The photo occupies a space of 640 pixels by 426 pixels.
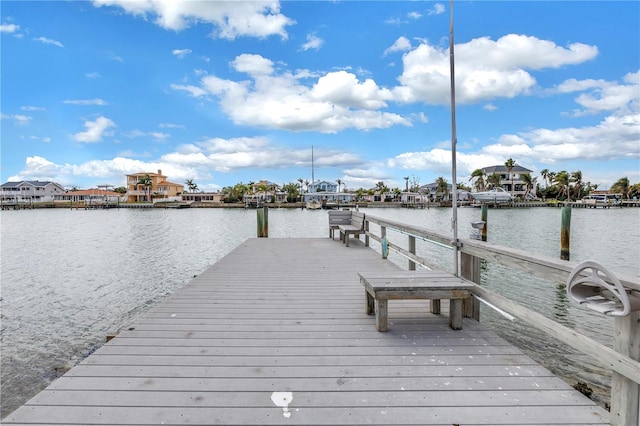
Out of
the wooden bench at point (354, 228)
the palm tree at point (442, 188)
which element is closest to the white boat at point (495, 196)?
the palm tree at point (442, 188)

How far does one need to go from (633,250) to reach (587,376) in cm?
1523

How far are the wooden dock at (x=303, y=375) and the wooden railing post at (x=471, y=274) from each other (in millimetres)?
256

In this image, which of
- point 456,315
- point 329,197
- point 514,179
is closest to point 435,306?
point 456,315

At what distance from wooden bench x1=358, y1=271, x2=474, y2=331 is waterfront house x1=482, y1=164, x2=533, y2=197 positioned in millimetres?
83609

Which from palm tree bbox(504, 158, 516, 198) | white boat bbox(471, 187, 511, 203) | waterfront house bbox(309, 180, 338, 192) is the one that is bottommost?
white boat bbox(471, 187, 511, 203)

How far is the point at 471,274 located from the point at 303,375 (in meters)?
2.07

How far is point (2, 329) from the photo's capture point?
19.9 feet

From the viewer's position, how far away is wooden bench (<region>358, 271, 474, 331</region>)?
2.97 metres

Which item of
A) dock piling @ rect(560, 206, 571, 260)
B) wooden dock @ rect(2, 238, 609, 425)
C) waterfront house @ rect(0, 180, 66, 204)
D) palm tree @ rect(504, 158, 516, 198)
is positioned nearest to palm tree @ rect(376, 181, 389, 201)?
palm tree @ rect(504, 158, 516, 198)

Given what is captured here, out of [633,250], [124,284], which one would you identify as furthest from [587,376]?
[633,250]

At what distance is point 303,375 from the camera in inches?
93.1

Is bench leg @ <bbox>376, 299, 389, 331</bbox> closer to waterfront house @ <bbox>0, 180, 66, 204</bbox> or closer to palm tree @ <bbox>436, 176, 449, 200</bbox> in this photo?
palm tree @ <bbox>436, 176, 449, 200</bbox>

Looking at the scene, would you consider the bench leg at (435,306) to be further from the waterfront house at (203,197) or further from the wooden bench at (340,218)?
the waterfront house at (203,197)

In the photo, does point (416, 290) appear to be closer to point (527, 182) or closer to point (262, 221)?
point (262, 221)
